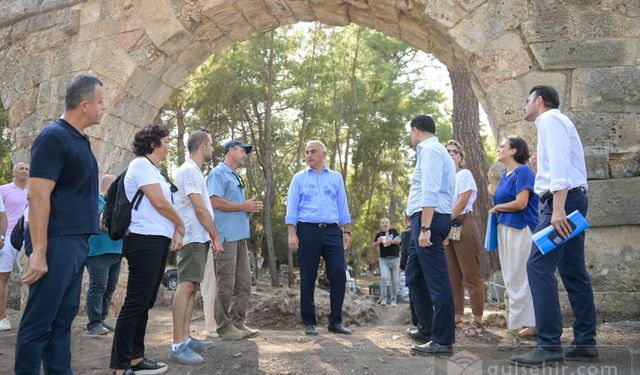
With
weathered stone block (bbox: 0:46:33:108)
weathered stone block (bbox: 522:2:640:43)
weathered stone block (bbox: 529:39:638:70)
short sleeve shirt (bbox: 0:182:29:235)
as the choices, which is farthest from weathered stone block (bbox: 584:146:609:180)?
weathered stone block (bbox: 0:46:33:108)

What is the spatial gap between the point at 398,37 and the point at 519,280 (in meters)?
3.04

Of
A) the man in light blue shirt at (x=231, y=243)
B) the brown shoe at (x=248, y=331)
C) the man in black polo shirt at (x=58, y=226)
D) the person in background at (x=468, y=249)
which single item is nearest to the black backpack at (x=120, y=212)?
the man in black polo shirt at (x=58, y=226)

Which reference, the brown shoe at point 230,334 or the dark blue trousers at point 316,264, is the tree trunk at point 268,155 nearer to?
the dark blue trousers at point 316,264

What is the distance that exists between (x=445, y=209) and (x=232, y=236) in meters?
1.82

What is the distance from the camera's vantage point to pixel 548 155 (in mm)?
3551

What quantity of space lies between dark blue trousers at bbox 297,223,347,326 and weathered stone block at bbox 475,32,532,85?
2.00 meters

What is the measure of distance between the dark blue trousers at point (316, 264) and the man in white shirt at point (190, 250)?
40.5 inches

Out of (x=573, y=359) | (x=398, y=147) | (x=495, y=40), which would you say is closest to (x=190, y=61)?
(x=495, y=40)

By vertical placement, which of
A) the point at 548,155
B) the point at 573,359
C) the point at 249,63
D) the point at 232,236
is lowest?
the point at 573,359

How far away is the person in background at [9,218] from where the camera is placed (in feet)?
17.7

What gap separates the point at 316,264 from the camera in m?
5.08

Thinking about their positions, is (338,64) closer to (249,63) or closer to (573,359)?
(249,63)

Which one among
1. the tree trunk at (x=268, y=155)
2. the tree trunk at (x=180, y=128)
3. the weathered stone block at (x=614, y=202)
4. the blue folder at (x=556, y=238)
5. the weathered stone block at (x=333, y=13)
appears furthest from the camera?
the tree trunk at (x=180, y=128)

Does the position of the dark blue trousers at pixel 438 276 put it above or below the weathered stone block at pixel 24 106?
below
